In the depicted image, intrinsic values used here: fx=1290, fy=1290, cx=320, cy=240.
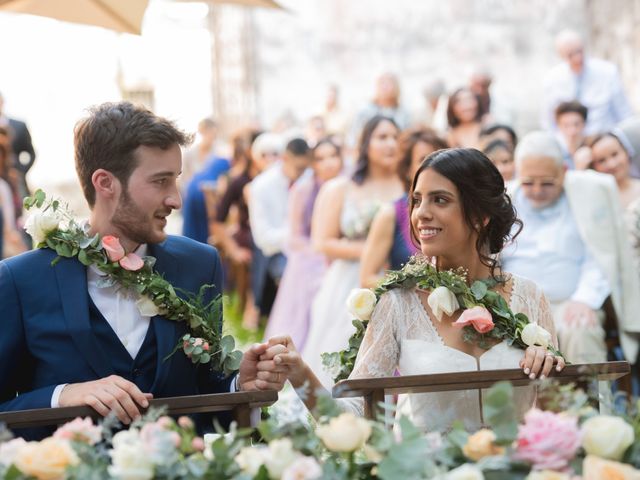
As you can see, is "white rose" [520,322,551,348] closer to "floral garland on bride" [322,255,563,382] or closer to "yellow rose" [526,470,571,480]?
"floral garland on bride" [322,255,563,382]

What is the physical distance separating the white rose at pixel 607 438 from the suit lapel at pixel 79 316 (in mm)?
1621

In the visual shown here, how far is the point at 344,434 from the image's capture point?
2.61 m

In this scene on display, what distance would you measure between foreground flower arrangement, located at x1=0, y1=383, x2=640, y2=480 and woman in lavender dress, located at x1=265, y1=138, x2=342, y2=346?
7.63 m

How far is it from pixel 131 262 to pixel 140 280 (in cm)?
6

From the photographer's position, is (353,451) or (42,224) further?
(42,224)

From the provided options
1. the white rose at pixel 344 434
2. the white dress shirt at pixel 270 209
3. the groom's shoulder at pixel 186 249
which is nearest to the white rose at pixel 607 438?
the white rose at pixel 344 434

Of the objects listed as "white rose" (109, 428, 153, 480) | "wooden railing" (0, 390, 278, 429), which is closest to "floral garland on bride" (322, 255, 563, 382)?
"wooden railing" (0, 390, 278, 429)

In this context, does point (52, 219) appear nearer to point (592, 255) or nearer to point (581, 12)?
point (592, 255)

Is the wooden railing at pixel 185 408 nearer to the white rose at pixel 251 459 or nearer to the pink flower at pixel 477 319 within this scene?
the white rose at pixel 251 459

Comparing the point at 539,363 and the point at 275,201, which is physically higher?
the point at 275,201

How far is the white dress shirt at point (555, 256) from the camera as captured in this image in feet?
23.9

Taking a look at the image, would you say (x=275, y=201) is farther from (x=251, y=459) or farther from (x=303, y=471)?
(x=303, y=471)

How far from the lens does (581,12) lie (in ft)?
70.1

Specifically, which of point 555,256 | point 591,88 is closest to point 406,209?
point 555,256
